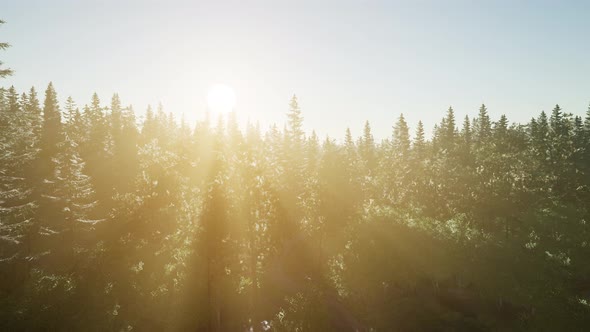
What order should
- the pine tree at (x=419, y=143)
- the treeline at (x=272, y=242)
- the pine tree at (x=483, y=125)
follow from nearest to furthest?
the treeline at (x=272, y=242) < the pine tree at (x=419, y=143) < the pine tree at (x=483, y=125)

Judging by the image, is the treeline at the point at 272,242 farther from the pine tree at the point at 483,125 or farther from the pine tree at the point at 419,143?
the pine tree at the point at 483,125

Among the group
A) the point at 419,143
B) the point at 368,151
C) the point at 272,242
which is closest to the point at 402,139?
the point at 419,143

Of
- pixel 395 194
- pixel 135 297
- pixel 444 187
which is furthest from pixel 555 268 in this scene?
pixel 135 297

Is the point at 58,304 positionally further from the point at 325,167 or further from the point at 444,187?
the point at 444,187

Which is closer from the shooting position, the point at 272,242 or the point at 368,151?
the point at 272,242

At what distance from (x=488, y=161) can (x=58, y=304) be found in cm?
5989

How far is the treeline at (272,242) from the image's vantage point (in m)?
27.0

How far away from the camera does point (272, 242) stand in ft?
123

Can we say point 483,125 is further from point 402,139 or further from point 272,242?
point 272,242

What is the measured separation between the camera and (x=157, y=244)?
37875 mm

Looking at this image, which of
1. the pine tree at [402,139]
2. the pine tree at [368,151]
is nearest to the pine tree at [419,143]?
the pine tree at [402,139]

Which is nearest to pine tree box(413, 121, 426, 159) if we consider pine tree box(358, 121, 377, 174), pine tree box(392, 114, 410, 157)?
pine tree box(392, 114, 410, 157)

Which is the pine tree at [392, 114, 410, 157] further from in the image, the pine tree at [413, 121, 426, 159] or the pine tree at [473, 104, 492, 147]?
the pine tree at [473, 104, 492, 147]

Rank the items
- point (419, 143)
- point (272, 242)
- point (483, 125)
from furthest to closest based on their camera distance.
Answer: point (483, 125) → point (419, 143) → point (272, 242)
